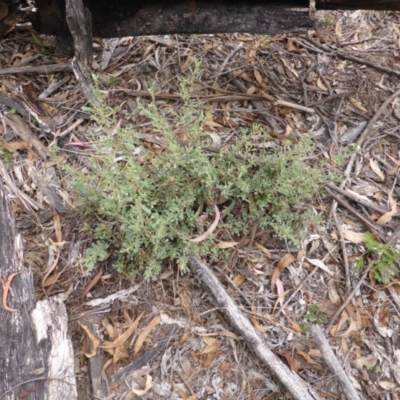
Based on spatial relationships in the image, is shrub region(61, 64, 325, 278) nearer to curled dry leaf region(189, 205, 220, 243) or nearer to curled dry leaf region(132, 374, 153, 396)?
curled dry leaf region(189, 205, 220, 243)

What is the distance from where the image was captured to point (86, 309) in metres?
1.91

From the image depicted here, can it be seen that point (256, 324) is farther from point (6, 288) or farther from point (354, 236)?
point (6, 288)

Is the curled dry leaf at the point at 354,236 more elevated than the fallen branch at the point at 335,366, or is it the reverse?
the curled dry leaf at the point at 354,236

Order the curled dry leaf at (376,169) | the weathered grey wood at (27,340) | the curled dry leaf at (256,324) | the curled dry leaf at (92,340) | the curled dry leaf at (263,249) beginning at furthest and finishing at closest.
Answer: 1. the curled dry leaf at (376,169)
2. the curled dry leaf at (263,249)
3. the curled dry leaf at (256,324)
4. the curled dry leaf at (92,340)
5. the weathered grey wood at (27,340)

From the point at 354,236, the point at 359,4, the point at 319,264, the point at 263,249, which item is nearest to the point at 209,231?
the point at 263,249

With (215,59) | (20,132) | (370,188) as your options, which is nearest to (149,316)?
(20,132)

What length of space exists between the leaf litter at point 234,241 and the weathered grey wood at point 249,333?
72mm

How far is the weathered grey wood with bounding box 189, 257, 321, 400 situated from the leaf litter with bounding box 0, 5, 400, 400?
7 cm

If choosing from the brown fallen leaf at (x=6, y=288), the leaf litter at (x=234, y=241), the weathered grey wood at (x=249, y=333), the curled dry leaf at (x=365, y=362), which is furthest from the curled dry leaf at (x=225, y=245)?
the brown fallen leaf at (x=6, y=288)

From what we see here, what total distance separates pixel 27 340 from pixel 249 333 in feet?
2.86

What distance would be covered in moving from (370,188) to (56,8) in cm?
188

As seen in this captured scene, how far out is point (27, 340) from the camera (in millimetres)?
1537

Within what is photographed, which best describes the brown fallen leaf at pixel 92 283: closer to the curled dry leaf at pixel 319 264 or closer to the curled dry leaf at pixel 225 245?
the curled dry leaf at pixel 225 245

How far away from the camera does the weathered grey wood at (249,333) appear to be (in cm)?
180
